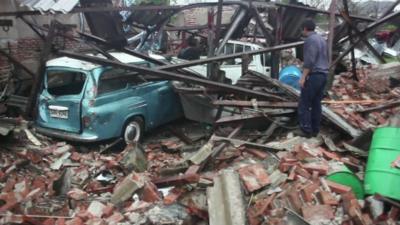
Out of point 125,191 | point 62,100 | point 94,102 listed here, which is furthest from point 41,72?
point 125,191

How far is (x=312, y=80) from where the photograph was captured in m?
6.80

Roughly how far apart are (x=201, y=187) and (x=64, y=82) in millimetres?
4532

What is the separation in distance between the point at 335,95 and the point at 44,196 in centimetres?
648

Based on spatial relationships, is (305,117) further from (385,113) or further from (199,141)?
(199,141)

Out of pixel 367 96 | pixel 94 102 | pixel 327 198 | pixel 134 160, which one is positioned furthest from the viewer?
pixel 367 96

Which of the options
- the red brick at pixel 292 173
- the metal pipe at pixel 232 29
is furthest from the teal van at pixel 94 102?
the red brick at pixel 292 173

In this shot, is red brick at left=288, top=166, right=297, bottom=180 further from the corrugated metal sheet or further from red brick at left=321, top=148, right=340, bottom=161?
the corrugated metal sheet

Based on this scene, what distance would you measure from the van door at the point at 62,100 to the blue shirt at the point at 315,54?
151 inches

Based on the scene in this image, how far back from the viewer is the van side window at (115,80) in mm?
7965

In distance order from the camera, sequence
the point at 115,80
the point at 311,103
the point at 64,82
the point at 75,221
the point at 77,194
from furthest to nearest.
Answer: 1. the point at 64,82
2. the point at 115,80
3. the point at 311,103
4. the point at 77,194
5. the point at 75,221

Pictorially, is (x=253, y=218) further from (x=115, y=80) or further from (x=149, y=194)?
(x=115, y=80)

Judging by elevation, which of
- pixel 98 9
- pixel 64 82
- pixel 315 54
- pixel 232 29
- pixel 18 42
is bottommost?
pixel 64 82

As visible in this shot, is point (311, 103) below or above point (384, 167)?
above

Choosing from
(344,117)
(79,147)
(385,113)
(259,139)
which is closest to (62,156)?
(79,147)
